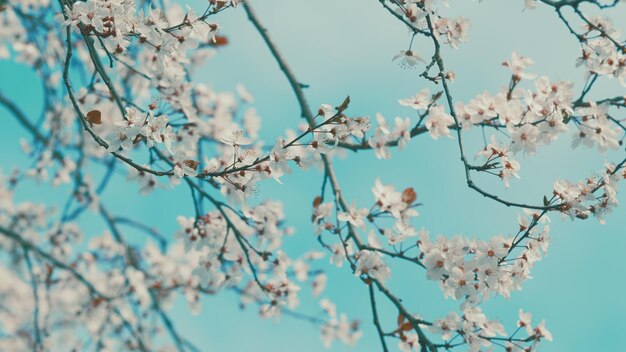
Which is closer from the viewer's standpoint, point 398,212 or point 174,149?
point 174,149

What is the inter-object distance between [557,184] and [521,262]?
42 centimetres

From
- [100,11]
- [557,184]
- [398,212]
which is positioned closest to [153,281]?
[398,212]

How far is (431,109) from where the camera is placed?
336 centimetres

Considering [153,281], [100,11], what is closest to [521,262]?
[100,11]

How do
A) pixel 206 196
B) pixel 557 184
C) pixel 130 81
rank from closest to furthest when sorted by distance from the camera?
1. pixel 557 184
2. pixel 206 196
3. pixel 130 81

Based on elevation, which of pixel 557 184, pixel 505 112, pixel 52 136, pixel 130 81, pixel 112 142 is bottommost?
pixel 112 142

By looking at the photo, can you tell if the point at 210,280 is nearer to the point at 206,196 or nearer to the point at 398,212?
the point at 206,196

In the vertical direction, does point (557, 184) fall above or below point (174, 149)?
above

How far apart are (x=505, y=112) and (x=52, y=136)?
4050 millimetres

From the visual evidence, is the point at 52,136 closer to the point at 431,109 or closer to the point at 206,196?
the point at 206,196

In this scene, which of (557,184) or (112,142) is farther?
(557,184)

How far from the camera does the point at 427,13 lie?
2826 millimetres

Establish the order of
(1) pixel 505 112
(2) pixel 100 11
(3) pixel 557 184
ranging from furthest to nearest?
(1) pixel 505 112
(3) pixel 557 184
(2) pixel 100 11

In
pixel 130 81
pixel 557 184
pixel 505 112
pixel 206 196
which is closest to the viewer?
pixel 557 184
